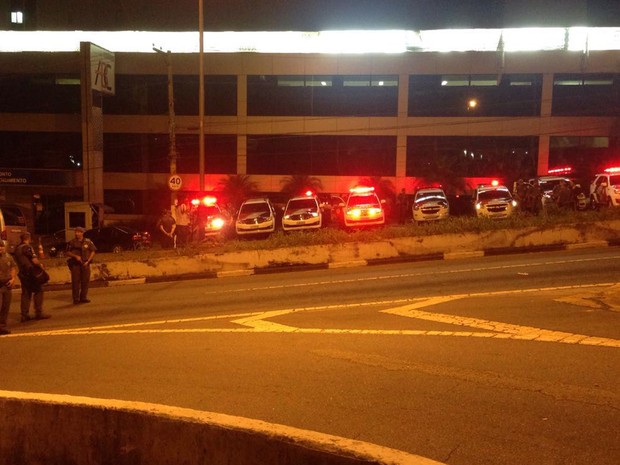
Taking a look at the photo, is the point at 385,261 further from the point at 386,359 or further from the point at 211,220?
the point at 386,359

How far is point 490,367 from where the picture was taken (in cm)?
716

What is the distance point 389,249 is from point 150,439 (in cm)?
1498

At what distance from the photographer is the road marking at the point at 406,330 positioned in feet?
27.9

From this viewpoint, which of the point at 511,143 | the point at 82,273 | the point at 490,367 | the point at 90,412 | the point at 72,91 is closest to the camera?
the point at 90,412

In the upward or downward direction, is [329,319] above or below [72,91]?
below

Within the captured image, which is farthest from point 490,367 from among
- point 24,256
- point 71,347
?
point 24,256

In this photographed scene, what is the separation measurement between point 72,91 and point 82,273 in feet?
111

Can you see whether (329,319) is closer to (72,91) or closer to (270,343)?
(270,343)

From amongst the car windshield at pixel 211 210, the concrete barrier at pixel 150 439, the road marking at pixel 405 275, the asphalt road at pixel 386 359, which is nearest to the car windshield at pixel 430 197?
the car windshield at pixel 211 210

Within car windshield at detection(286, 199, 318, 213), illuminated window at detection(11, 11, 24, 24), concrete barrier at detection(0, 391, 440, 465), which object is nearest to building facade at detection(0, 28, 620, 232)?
illuminated window at detection(11, 11, 24, 24)

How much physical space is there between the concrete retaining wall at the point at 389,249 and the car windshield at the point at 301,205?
6.47m

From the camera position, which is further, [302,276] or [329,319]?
[302,276]

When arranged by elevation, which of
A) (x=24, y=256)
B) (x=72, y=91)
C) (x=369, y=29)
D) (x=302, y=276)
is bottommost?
(x=302, y=276)

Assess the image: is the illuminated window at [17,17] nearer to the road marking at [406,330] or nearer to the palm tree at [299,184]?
the palm tree at [299,184]
